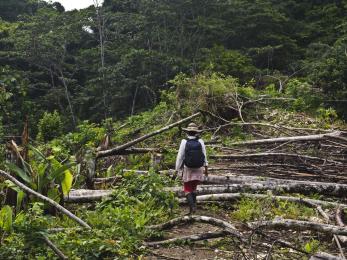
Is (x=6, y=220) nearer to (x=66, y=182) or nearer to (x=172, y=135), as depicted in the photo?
(x=66, y=182)

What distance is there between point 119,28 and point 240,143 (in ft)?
72.7

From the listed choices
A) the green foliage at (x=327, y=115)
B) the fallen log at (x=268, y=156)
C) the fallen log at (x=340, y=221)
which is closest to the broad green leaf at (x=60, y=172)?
the fallen log at (x=340, y=221)

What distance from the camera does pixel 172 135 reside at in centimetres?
1217

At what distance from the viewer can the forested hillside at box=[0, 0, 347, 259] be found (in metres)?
5.29

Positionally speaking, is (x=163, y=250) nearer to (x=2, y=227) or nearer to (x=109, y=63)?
(x=2, y=227)

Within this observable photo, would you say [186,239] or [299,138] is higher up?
[299,138]

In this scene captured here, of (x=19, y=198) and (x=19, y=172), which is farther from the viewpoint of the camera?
(x=19, y=172)

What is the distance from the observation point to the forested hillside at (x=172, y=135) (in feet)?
17.3

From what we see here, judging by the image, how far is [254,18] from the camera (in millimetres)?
28688

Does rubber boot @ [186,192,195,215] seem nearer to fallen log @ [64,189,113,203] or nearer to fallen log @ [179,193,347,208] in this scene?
fallen log @ [179,193,347,208]

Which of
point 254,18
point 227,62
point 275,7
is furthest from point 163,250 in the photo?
point 275,7

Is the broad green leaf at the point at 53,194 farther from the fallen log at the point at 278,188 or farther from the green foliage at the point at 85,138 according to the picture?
the green foliage at the point at 85,138

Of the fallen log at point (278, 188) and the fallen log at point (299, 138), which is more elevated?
the fallen log at point (299, 138)

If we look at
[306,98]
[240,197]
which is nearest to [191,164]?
[240,197]
